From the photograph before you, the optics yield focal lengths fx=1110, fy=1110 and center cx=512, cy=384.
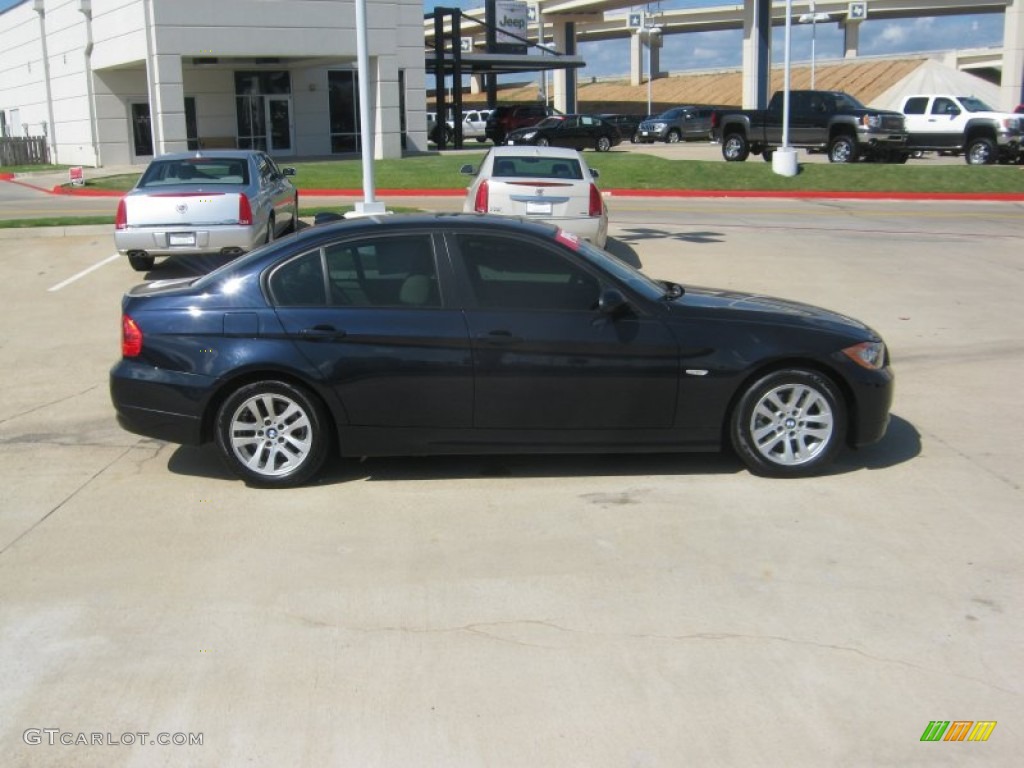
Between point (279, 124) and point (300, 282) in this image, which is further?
point (279, 124)

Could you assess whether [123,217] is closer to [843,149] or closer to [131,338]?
[131,338]

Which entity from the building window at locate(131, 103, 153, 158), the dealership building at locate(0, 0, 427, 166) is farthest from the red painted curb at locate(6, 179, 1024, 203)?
the building window at locate(131, 103, 153, 158)

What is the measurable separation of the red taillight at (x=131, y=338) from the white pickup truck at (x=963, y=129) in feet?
97.9

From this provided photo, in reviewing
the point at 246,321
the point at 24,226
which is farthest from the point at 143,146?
the point at 246,321

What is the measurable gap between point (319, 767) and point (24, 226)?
16.6 meters

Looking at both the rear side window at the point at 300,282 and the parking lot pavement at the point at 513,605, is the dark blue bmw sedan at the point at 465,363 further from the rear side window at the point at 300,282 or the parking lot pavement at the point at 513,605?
the parking lot pavement at the point at 513,605

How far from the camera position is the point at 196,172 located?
14125 mm

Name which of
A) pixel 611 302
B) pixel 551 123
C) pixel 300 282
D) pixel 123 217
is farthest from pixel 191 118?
pixel 611 302

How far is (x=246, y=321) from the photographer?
638 cm

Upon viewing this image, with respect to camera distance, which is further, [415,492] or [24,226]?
[24,226]

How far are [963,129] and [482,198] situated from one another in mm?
24064

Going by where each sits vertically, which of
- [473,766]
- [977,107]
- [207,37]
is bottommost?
[473,766]

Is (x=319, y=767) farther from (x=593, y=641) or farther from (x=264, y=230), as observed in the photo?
(x=264, y=230)

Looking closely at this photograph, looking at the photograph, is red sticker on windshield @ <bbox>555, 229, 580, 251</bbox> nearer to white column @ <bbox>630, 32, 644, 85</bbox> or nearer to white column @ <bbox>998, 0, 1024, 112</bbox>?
white column @ <bbox>998, 0, 1024, 112</bbox>
